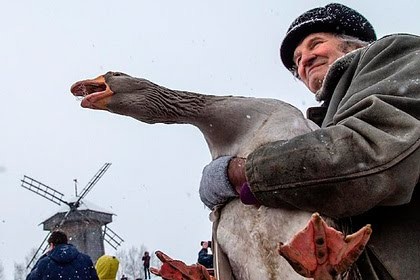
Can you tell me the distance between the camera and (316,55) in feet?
8.02

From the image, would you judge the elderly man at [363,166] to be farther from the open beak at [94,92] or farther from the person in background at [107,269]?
the person in background at [107,269]

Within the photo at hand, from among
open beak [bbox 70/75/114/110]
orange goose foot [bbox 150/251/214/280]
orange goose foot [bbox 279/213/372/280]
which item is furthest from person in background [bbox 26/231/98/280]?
orange goose foot [bbox 279/213/372/280]

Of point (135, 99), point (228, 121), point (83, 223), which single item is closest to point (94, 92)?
point (135, 99)

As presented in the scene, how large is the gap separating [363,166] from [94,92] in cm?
81

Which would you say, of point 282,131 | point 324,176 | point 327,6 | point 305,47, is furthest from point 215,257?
point 327,6

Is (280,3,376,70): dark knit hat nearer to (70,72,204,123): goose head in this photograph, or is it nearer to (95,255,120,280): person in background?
(70,72,204,123): goose head

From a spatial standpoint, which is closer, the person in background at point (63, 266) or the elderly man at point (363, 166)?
the elderly man at point (363, 166)

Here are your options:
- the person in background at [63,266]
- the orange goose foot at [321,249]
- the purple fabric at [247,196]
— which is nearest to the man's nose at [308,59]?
the purple fabric at [247,196]

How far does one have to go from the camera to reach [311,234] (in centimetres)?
133

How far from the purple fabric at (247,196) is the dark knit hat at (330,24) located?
932 mm

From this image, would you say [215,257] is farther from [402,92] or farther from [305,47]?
[305,47]

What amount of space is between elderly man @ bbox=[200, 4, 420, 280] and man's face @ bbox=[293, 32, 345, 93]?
452 millimetres

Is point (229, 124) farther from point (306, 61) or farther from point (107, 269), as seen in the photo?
point (107, 269)

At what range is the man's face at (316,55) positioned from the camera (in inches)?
95.0
